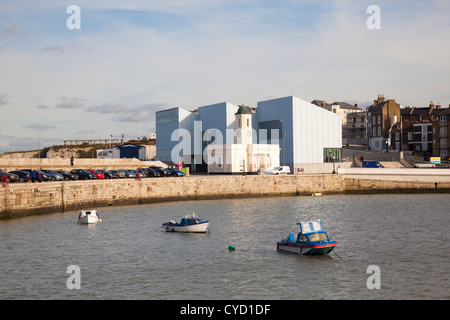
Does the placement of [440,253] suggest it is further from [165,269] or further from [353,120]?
[353,120]

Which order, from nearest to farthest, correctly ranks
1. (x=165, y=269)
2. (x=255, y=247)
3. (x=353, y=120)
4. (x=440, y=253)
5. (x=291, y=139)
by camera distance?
(x=165, y=269) < (x=440, y=253) < (x=255, y=247) < (x=291, y=139) < (x=353, y=120)

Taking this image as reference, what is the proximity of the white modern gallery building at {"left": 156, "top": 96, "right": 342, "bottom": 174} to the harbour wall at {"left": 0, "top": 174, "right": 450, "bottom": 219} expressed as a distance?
415 inches

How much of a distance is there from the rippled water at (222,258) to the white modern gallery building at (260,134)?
35.9 m

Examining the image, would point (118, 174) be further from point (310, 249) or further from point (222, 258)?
point (310, 249)

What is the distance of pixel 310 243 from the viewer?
33.4 metres

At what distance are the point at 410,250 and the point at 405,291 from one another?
10.7 metres

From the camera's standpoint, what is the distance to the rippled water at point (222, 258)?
83.0ft

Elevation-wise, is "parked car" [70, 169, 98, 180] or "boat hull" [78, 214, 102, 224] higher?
"parked car" [70, 169, 98, 180]

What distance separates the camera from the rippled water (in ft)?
83.0

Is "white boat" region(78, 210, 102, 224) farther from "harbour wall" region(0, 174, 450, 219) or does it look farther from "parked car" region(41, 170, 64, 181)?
"parked car" region(41, 170, 64, 181)

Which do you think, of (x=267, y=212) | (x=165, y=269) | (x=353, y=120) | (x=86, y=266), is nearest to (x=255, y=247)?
(x=165, y=269)

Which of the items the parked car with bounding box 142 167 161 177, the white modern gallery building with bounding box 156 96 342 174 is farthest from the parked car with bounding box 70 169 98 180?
the white modern gallery building with bounding box 156 96 342 174

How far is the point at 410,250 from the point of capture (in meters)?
34.8

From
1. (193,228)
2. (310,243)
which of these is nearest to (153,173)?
(193,228)
